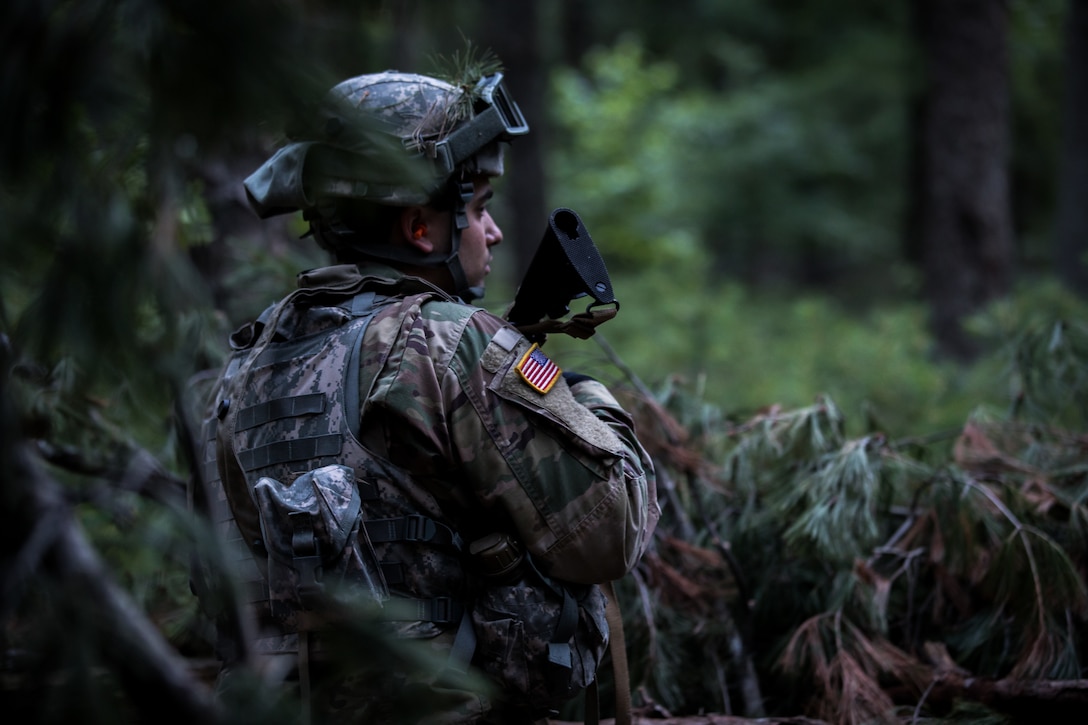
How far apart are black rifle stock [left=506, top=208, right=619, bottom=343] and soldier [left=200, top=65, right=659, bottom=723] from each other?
14 cm

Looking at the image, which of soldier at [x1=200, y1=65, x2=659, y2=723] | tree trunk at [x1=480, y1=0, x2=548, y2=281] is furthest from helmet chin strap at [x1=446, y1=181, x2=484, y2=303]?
tree trunk at [x1=480, y1=0, x2=548, y2=281]

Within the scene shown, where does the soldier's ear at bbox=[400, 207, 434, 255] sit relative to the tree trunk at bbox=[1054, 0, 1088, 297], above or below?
below

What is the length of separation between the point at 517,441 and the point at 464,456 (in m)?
0.12

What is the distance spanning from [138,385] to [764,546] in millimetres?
2481

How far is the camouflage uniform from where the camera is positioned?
209 cm

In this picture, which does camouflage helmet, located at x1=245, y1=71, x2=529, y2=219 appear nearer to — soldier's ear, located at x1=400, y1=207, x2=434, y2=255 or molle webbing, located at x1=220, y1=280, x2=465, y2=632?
soldier's ear, located at x1=400, y1=207, x2=434, y2=255

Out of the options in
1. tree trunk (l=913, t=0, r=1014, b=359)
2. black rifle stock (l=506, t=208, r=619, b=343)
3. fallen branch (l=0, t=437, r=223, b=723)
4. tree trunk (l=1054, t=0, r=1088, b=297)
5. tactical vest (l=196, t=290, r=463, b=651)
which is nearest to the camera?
fallen branch (l=0, t=437, r=223, b=723)

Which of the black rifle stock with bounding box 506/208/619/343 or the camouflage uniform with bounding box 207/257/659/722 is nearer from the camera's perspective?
the camouflage uniform with bounding box 207/257/659/722

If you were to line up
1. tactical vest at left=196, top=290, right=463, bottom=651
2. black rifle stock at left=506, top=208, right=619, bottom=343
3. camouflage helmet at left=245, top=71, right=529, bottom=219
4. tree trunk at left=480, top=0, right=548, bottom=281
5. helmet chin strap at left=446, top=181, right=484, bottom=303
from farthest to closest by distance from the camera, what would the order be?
tree trunk at left=480, top=0, right=548, bottom=281 < helmet chin strap at left=446, top=181, right=484, bottom=303 < camouflage helmet at left=245, top=71, right=529, bottom=219 < black rifle stock at left=506, top=208, right=619, bottom=343 < tactical vest at left=196, top=290, right=463, bottom=651

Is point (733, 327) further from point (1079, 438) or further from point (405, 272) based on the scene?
point (405, 272)

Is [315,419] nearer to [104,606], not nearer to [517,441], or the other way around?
[517,441]

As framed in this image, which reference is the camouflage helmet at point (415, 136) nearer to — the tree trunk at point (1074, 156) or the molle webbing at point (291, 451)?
the molle webbing at point (291, 451)

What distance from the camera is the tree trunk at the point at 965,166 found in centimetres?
965

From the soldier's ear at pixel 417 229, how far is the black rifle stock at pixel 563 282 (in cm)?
32
